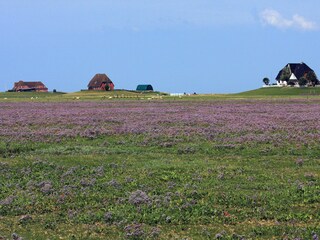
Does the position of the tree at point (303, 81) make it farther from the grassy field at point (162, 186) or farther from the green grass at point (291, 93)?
the grassy field at point (162, 186)

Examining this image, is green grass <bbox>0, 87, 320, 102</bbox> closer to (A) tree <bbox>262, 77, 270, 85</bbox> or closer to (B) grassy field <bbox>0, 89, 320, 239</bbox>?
(A) tree <bbox>262, 77, 270, 85</bbox>

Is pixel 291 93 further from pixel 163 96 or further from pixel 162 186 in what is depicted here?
pixel 162 186

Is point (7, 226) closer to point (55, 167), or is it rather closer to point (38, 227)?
point (38, 227)

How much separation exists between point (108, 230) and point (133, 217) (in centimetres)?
110

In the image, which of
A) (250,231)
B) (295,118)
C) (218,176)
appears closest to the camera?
(250,231)

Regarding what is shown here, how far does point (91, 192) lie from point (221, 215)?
491cm

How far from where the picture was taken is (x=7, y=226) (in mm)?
13891

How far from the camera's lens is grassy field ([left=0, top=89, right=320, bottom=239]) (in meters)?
13.6

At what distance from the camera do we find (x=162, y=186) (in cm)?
1792

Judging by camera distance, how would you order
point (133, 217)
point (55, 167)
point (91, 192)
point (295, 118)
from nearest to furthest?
point (133, 217) < point (91, 192) < point (55, 167) < point (295, 118)

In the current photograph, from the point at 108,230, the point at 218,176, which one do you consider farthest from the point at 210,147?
the point at 108,230

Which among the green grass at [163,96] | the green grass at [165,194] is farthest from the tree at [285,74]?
the green grass at [165,194]

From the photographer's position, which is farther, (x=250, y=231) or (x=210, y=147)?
(x=210, y=147)

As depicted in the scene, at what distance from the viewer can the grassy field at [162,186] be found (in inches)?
534
